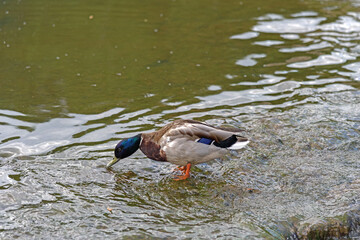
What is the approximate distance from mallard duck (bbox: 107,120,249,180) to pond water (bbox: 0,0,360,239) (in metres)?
0.23

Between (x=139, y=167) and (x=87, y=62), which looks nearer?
(x=139, y=167)

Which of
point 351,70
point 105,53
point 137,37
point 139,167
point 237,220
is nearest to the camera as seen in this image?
point 237,220

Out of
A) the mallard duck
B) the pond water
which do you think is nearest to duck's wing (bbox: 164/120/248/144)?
the mallard duck

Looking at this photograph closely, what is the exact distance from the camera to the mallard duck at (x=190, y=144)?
5207 mm

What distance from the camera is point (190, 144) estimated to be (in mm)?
5227

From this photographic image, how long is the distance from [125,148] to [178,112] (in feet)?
5.24

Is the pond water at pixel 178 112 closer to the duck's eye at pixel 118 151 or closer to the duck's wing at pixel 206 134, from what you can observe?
the duck's eye at pixel 118 151

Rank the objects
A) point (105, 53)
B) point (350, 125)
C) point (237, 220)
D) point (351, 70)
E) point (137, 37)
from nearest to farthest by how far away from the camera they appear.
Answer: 1. point (237, 220)
2. point (350, 125)
3. point (351, 70)
4. point (105, 53)
5. point (137, 37)

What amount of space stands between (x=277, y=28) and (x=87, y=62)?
12.2 feet

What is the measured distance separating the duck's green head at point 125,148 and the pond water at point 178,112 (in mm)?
187

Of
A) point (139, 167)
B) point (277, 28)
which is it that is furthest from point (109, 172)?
point (277, 28)

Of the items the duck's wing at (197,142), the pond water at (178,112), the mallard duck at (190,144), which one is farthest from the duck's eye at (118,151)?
the duck's wing at (197,142)

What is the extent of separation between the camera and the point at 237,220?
14.6 ft

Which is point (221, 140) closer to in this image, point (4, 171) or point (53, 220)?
point (53, 220)
